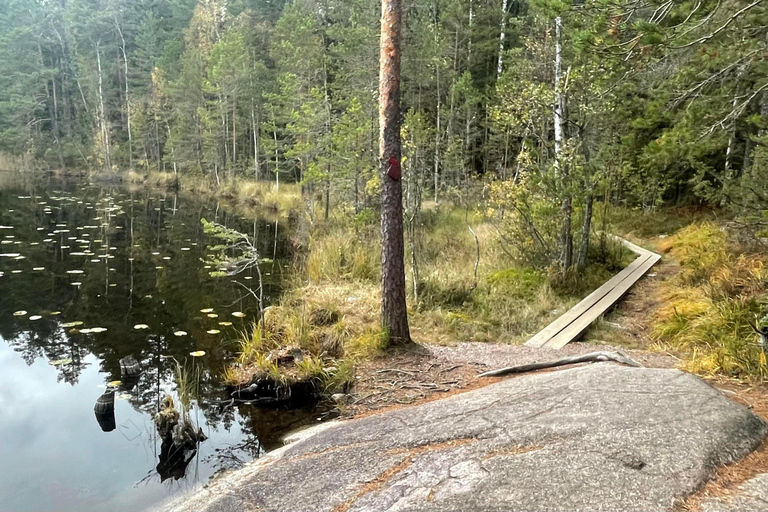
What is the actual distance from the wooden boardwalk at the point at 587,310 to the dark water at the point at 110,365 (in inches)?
127

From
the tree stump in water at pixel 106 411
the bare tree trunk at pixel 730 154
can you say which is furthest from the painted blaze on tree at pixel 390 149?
the bare tree trunk at pixel 730 154

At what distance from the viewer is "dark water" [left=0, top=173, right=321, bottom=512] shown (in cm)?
450

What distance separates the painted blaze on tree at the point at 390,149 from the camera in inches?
221

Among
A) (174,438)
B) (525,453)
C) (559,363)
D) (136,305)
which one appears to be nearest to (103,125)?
(136,305)

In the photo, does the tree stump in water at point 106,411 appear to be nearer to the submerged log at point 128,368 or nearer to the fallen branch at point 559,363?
the submerged log at point 128,368

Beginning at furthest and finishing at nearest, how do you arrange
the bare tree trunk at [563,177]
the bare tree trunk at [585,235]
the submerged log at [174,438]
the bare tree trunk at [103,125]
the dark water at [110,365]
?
1. the bare tree trunk at [103,125]
2. the bare tree trunk at [585,235]
3. the bare tree trunk at [563,177]
4. the submerged log at [174,438]
5. the dark water at [110,365]

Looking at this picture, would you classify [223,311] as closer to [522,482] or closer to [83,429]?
[83,429]

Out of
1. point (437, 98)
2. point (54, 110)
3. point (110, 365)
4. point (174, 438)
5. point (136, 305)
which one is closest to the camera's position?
point (174, 438)

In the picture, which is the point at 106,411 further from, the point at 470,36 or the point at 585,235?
the point at 470,36

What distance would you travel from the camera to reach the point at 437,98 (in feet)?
67.3

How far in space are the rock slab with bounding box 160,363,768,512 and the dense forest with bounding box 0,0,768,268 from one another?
285 cm

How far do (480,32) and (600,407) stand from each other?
69.6 feet

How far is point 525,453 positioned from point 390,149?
359cm

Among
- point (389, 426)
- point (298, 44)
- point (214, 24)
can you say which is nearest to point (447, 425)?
point (389, 426)
